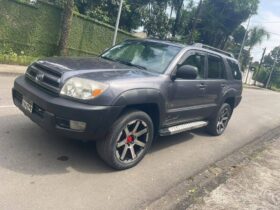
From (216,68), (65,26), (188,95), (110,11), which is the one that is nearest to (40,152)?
(188,95)

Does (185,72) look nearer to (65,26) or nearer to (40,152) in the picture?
(40,152)

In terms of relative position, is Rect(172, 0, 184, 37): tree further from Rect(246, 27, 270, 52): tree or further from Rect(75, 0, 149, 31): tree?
Rect(246, 27, 270, 52): tree

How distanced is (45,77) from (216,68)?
12.2 ft

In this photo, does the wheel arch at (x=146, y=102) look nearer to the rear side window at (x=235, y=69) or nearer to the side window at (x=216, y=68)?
the side window at (x=216, y=68)

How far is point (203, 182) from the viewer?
15.0 feet

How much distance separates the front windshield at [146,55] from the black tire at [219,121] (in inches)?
90.9

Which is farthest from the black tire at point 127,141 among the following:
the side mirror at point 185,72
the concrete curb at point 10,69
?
the concrete curb at point 10,69

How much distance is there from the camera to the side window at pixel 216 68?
621 cm

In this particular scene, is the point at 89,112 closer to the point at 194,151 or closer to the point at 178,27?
the point at 194,151

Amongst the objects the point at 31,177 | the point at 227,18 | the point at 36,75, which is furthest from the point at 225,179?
the point at 227,18

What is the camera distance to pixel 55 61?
4457 mm

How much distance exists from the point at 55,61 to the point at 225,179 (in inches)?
120

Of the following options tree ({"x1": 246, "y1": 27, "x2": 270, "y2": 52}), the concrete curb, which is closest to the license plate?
the concrete curb

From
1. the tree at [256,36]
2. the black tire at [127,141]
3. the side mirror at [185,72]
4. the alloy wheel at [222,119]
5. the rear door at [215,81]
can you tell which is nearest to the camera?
the black tire at [127,141]
